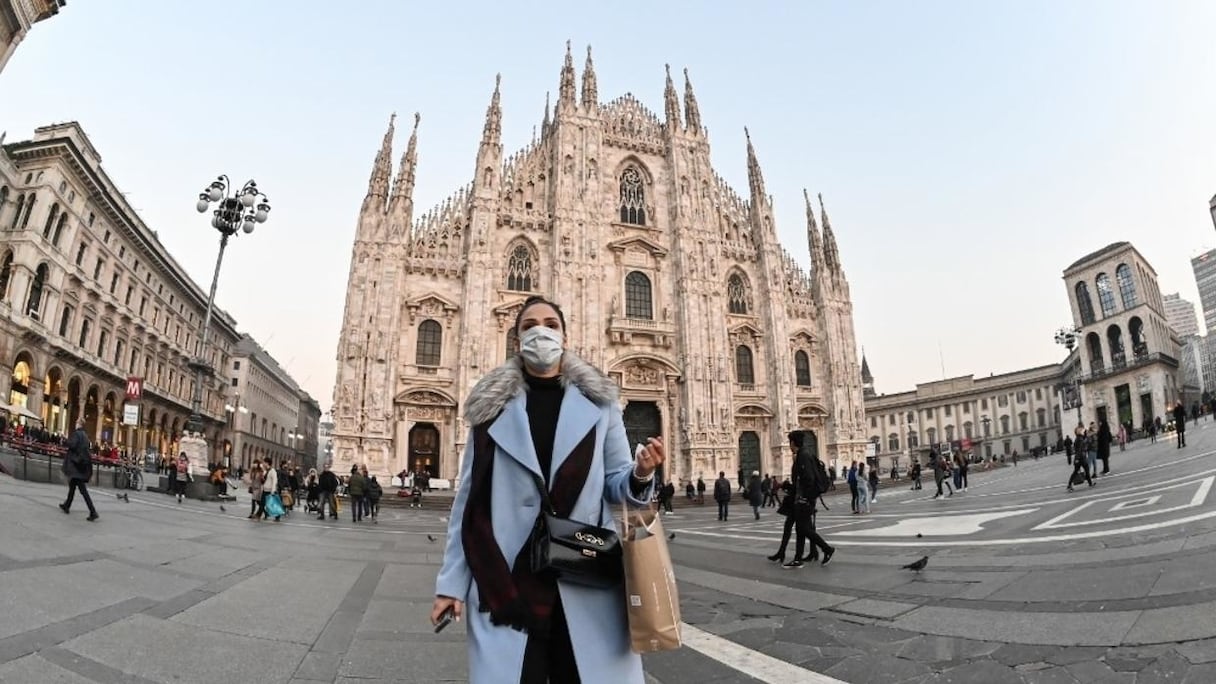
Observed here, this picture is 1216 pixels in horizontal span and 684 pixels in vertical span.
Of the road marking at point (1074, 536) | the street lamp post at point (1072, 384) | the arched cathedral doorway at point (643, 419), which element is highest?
the street lamp post at point (1072, 384)

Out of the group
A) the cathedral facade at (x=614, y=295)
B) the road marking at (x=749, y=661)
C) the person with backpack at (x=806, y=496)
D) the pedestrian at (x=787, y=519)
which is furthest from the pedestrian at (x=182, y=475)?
the road marking at (x=749, y=661)

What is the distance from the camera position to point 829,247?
36094mm

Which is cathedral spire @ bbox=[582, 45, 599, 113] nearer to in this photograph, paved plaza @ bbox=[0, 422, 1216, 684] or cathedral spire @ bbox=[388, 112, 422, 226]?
cathedral spire @ bbox=[388, 112, 422, 226]

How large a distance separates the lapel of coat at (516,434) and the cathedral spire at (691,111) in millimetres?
36480

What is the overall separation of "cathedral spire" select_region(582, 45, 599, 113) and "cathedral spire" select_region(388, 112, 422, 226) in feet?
31.5

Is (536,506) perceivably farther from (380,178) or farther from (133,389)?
(380,178)

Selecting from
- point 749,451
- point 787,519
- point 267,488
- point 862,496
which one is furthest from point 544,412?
point 749,451

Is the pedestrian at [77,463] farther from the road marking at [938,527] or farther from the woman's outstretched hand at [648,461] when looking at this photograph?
the road marking at [938,527]

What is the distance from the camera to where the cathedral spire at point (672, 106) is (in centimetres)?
3526

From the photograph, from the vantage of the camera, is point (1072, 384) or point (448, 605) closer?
point (448, 605)

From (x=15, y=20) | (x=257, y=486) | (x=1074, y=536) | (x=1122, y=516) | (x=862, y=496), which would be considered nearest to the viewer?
(x=1074, y=536)

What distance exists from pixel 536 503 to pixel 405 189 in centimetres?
2963

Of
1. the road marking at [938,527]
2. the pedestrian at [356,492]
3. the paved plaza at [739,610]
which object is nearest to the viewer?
the paved plaza at [739,610]

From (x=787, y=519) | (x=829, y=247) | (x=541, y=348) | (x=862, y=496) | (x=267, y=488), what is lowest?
(x=862, y=496)
